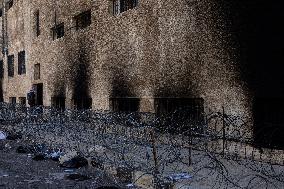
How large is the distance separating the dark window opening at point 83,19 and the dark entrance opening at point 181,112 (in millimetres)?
5673

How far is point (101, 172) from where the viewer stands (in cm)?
777

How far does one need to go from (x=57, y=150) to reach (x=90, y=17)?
237 inches

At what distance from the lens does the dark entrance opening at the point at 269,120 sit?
7270mm

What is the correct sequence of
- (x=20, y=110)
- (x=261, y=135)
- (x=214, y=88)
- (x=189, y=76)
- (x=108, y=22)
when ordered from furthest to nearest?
1. (x=20, y=110)
2. (x=108, y=22)
3. (x=189, y=76)
4. (x=214, y=88)
5. (x=261, y=135)

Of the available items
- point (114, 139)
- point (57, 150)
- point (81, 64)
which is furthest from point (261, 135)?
point (81, 64)

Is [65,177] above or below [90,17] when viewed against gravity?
below

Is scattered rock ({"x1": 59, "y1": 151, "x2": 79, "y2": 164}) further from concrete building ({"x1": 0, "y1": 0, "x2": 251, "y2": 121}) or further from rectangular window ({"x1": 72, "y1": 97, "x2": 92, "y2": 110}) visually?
rectangular window ({"x1": 72, "y1": 97, "x2": 92, "y2": 110})

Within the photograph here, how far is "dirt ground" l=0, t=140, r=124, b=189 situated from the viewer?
7.10 metres

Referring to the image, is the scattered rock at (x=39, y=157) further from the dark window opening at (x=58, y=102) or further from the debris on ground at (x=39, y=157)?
the dark window opening at (x=58, y=102)

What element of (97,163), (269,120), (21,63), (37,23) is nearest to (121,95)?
(97,163)

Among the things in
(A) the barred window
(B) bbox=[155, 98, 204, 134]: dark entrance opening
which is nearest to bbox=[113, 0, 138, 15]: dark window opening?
(B) bbox=[155, 98, 204, 134]: dark entrance opening

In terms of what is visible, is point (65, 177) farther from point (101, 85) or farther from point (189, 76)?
point (101, 85)

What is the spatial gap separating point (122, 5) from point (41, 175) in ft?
21.3

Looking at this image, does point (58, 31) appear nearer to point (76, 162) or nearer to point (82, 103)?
point (82, 103)
